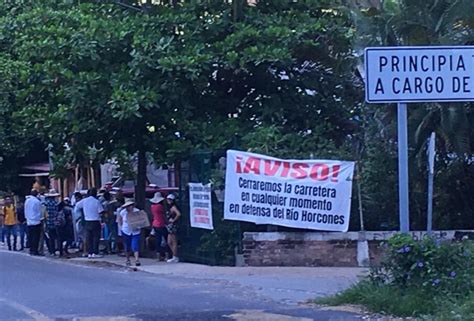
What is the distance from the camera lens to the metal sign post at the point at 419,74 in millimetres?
13531

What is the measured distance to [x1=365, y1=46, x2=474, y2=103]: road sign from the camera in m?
13.5

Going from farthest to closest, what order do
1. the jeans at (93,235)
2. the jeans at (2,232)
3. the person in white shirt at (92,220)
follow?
the jeans at (2,232)
the jeans at (93,235)
the person in white shirt at (92,220)

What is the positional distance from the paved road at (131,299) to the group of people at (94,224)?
174 centimetres

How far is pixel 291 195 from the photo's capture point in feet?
64.3

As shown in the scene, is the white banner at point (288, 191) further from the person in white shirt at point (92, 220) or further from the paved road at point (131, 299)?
the person in white shirt at point (92, 220)

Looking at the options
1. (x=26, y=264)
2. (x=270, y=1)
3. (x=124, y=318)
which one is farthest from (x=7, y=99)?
(x=124, y=318)

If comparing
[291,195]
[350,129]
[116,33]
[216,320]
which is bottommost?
[216,320]

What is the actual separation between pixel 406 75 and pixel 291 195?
21.0 ft

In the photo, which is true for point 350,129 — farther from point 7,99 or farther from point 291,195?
point 7,99

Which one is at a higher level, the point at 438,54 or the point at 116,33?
the point at 116,33

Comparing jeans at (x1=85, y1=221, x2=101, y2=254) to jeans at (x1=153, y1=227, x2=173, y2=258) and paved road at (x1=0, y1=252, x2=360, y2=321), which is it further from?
paved road at (x1=0, y1=252, x2=360, y2=321)

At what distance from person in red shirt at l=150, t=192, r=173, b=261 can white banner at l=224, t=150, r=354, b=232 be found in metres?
2.60

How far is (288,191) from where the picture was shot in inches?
773

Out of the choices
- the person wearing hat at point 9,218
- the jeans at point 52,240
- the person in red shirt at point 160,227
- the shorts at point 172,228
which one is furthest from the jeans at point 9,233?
the shorts at point 172,228
